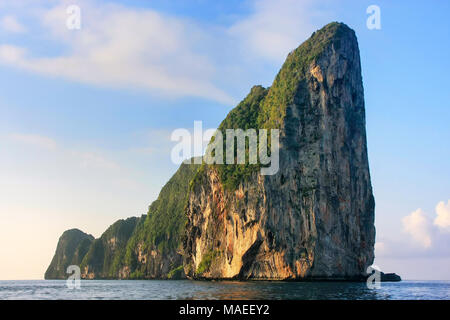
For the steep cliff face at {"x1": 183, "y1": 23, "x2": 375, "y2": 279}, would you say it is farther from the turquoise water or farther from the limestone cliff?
the limestone cliff

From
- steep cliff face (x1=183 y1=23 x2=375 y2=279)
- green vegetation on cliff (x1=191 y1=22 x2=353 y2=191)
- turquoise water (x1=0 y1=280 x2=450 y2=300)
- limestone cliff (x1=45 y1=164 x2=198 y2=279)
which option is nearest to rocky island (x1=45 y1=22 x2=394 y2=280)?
steep cliff face (x1=183 y1=23 x2=375 y2=279)

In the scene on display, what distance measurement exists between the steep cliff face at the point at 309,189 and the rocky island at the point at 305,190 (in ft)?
0.59

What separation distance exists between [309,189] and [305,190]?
0.75 meters

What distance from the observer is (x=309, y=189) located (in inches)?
3420

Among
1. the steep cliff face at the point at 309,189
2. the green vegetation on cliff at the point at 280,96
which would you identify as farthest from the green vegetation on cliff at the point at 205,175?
the steep cliff face at the point at 309,189

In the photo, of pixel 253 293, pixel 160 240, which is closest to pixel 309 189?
pixel 253 293

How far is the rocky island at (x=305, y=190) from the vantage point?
277 ft

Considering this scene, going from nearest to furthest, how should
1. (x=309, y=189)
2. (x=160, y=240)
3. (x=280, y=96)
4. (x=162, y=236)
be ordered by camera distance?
(x=309, y=189), (x=280, y=96), (x=160, y=240), (x=162, y=236)

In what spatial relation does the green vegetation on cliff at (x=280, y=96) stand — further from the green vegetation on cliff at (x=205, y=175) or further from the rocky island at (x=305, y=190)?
the rocky island at (x=305, y=190)

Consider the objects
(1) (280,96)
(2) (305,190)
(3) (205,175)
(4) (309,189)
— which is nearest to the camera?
(4) (309,189)

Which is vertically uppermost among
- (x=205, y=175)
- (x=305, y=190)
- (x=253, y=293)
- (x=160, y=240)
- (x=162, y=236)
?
(x=205, y=175)

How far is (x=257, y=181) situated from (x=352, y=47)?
111 ft

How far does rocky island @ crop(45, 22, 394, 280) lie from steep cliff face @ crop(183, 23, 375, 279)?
18 cm

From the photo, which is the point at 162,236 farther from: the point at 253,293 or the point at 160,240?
the point at 253,293
